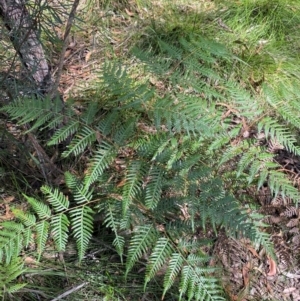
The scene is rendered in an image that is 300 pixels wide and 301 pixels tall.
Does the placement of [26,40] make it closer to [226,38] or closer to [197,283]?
[197,283]

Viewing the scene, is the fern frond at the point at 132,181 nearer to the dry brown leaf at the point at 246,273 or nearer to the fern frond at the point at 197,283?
the fern frond at the point at 197,283

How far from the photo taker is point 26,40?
6.67 ft

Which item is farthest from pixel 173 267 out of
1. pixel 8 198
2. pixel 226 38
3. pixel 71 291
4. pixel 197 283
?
pixel 226 38

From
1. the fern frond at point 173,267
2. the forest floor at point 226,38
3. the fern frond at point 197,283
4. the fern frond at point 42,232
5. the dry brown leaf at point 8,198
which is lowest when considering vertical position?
the fern frond at point 197,283

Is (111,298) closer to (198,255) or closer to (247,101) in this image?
(198,255)

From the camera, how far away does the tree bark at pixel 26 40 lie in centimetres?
201

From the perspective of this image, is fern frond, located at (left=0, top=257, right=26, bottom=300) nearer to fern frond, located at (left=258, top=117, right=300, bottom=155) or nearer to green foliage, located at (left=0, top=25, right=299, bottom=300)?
green foliage, located at (left=0, top=25, right=299, bottom=300)

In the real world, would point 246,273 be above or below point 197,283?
below

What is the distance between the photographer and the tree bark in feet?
6.59

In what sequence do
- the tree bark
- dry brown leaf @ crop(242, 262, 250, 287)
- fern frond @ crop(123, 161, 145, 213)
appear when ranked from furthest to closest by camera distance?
dry brown leaf @ crop(242, 262, 250, 287)
the tree bark
fern frond @ crop(123, 161, 145, 213)

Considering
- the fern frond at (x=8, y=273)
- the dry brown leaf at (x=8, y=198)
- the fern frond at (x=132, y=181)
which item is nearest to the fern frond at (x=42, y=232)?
the fern frond at (x=8, y=273)

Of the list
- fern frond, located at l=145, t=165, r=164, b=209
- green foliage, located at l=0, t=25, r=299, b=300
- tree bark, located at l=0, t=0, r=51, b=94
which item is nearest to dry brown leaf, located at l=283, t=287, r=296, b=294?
green foliage, located at l=0, t=25, r=299, b=300

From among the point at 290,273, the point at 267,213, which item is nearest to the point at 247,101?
the point at 267,213

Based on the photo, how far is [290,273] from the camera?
2.34 meters
